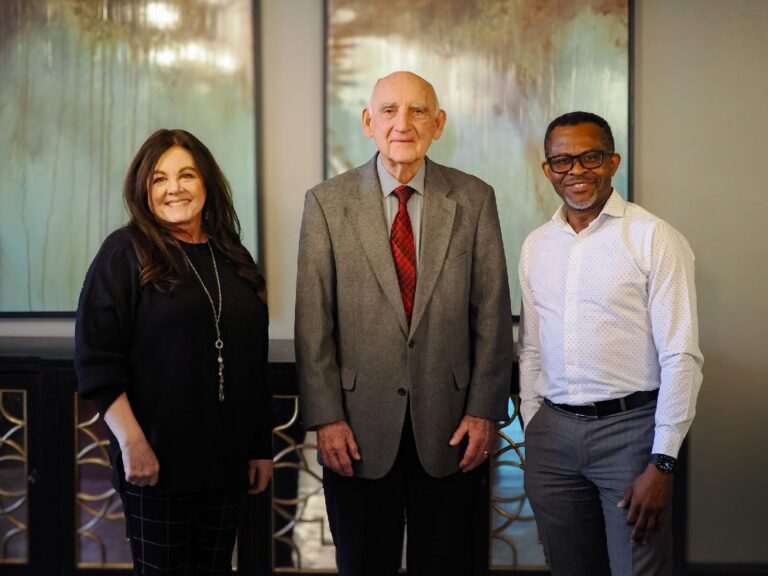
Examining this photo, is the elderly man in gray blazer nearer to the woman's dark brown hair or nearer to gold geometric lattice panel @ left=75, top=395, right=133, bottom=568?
the woman's dark brown hair

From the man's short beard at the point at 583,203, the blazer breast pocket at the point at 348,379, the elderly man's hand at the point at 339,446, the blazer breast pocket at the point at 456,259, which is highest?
the man's short beard at the point at 583,203

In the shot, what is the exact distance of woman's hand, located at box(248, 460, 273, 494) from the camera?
79.9 inches

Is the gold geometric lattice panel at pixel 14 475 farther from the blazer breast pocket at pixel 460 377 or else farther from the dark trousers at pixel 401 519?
the blazer breast pocket at pixel 460 377

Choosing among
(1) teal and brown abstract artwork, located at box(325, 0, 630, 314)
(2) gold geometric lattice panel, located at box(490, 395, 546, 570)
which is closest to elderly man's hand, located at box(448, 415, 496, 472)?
(2) gold geometric lattice panel, located at box(490, 395, 546, 570)

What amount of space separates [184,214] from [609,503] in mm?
1174

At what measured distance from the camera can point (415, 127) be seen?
2.04m

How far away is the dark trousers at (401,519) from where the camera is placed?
2.04 meters

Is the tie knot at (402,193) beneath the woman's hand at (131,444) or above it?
above

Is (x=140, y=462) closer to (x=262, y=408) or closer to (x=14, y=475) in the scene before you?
(x=262, y=408)

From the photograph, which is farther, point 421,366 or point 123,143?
point 123,143

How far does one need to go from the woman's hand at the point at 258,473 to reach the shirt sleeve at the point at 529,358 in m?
0.66

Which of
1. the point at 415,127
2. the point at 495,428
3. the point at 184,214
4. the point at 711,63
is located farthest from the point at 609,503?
the point at 711,63

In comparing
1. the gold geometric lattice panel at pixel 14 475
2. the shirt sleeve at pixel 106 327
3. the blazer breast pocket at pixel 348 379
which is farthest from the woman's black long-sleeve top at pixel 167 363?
the gold geometric lattice panel at pixel 14 475

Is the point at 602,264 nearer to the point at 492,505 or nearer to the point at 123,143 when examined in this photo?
the point at 492,505
